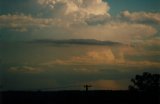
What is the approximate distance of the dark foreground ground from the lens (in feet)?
24.2

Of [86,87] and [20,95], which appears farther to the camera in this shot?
[86,87]

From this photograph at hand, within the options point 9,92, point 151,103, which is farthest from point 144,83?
point 9,92

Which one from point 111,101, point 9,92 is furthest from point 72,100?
point 9,92

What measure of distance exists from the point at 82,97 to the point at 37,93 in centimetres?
96

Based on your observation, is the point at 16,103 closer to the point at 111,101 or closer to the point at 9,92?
the point at 9,92

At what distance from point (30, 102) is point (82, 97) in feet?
3.35

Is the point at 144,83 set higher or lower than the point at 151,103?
higher

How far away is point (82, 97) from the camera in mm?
7750

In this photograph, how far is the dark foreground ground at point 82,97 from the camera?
24.2 feet

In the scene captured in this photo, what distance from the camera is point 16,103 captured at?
7.22 meters

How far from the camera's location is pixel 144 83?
12055 millimetres

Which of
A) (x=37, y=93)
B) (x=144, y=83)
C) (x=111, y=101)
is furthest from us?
(x=144, y=83)

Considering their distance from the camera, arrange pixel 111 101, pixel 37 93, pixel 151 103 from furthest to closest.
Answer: pixel 37 93 < pixel 111 101 < pixel 151 103

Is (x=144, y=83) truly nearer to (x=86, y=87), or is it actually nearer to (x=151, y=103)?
(x=86, y=87)
